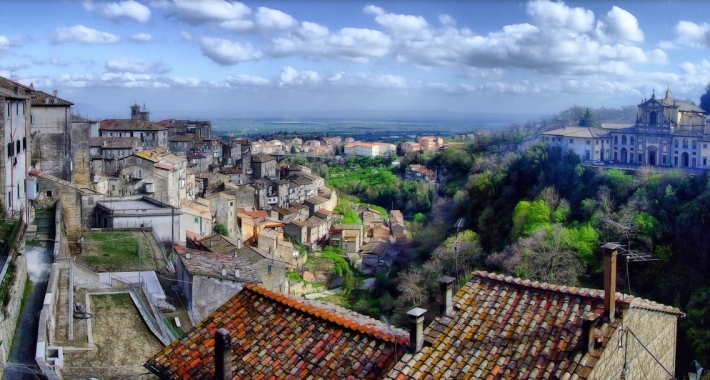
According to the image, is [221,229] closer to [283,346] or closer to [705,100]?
[283,346]

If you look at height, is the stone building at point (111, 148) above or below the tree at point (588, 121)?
below

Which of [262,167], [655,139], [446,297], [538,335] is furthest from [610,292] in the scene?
Result: [262,167]

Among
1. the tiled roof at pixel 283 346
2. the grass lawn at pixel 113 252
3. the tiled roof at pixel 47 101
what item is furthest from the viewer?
the tiled roof at pixel 47 101

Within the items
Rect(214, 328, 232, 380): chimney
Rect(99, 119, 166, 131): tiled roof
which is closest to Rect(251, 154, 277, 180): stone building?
Rect(99, 119, 166, 131): tiled roof

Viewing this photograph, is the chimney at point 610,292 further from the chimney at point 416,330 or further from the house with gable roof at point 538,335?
the chimney at point 416,330

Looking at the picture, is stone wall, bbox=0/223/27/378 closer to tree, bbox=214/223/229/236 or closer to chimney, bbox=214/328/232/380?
chimney, bbox=214/328/232/380

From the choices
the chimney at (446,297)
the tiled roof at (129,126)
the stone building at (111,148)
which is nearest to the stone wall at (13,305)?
the chimney at (446,297)

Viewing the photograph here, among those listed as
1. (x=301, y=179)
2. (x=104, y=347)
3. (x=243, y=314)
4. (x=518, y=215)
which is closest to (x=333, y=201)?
(x=301, y=179)
